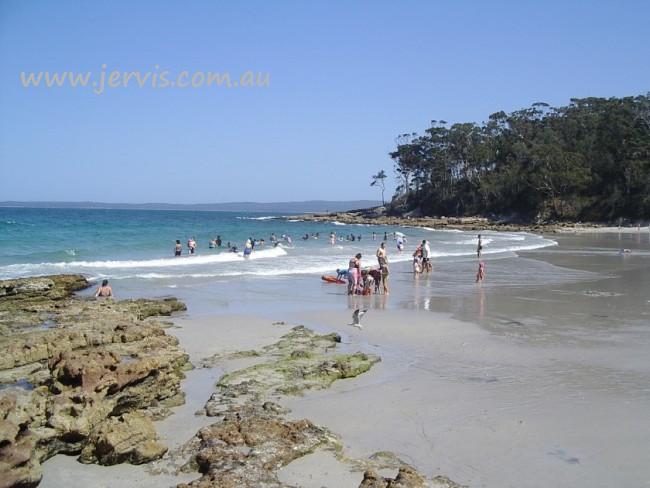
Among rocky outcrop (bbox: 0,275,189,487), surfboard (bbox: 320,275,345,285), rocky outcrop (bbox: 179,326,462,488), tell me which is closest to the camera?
rocky outcrop (bbox: 0,275,189,487)

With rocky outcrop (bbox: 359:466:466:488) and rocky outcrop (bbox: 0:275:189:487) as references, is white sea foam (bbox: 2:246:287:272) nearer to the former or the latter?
rocky outcrop (bbox: 0:275:189:487)

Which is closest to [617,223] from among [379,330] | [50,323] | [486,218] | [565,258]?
[486,218]

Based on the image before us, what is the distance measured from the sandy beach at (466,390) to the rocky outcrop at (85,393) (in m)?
0.22

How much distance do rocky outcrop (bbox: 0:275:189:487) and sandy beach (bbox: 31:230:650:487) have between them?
224 mm

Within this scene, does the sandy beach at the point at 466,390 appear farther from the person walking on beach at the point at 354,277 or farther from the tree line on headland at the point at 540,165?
the tree line on headland at the point at 540,165

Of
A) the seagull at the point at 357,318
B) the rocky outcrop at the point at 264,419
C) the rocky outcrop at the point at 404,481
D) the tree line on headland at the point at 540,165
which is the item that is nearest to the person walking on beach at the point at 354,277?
the seagull at the point at 357,318

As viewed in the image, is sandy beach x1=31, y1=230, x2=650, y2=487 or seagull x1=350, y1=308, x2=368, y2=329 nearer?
sandy beach x1=31, y1=230, x2=650, y2=487

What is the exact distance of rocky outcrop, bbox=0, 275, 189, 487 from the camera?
5293mm

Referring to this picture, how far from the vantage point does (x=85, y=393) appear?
6.65 meters

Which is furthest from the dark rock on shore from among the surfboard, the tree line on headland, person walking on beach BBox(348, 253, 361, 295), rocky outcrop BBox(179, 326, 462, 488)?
rocky outcrop BBox(179, 326, 462, 488)

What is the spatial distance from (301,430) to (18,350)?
16.9 feet

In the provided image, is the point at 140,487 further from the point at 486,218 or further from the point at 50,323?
the point at 486,218

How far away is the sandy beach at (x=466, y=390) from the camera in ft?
19.5

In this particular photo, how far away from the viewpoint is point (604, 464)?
6.06m
